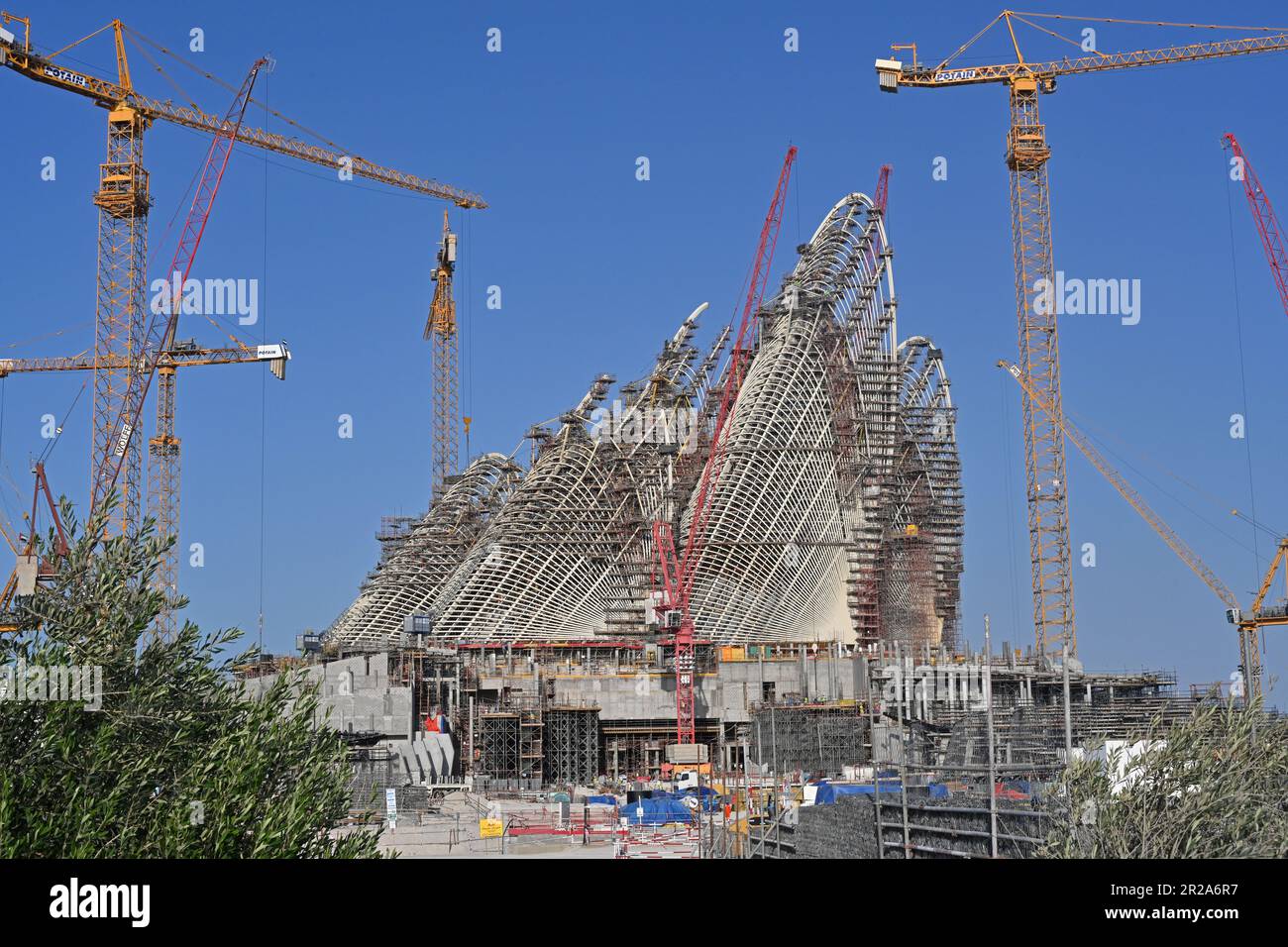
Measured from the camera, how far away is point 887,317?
110 m

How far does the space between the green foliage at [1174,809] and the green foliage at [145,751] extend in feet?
43.9

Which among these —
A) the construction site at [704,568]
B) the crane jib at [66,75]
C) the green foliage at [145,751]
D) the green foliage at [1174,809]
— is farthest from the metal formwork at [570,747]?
the green foliage at [1174,809]

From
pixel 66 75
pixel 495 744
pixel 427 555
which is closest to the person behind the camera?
pixel 495 744

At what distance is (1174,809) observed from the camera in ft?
92.9

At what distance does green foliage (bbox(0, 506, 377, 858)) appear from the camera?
2489 centimetres

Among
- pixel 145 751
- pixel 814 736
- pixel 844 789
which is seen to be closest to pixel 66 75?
pixel 814 736

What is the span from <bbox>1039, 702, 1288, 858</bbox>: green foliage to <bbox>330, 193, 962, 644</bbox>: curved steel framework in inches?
2421

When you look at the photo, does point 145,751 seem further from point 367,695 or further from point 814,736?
point 814,736

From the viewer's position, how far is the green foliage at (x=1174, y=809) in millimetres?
27719

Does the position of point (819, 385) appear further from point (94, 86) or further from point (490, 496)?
point (94, 86)

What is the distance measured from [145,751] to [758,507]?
72644mm

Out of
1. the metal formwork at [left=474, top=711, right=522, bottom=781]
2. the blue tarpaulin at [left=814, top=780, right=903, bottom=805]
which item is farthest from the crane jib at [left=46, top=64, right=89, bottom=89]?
the blue tarpaulin at [left=814, top=780, right=903, bottom=805]
